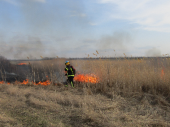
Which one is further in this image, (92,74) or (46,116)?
(92,74)

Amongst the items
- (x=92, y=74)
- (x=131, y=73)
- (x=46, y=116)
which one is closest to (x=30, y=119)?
(x=46, y=116)

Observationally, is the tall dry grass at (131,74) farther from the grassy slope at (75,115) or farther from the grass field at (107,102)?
the grassy slope at (75,115)

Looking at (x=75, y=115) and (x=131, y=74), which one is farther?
(x=131, y=74)

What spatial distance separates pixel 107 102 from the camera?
534cm

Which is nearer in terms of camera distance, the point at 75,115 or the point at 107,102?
the point at 75,115

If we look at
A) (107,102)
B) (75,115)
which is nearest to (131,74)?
→ (107,102)

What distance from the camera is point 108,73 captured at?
842 cm

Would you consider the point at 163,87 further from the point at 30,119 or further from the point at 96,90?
the point at 30,119

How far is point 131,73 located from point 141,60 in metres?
1.14

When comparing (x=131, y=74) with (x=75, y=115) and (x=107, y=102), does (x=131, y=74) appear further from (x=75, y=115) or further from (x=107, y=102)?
(x=75, y=115)

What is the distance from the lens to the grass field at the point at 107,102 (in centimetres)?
365

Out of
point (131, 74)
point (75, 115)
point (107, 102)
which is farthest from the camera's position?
point (131, 74)

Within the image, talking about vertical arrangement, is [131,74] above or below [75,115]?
above

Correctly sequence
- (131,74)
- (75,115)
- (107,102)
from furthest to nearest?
(131,74) < (107,102) < (75,115)
